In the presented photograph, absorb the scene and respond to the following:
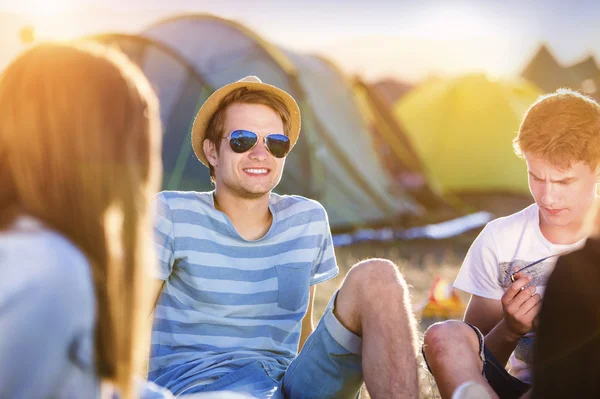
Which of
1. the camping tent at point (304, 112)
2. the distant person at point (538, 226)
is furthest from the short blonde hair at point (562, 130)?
the camping tent at point (304, 112)

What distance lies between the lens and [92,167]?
1.47 m

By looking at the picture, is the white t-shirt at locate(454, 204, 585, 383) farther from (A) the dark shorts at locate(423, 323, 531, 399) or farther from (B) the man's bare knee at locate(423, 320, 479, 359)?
(B) the man's bare knee at locate(423, 320, 479, 359)

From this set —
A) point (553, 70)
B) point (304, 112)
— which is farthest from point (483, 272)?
point (553, 70)

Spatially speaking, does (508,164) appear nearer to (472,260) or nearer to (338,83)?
(338,83)

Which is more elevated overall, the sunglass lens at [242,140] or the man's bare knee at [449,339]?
the sunglass lens at [242,140]

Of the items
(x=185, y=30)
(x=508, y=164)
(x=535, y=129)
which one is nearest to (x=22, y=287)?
(x=535, y=129)

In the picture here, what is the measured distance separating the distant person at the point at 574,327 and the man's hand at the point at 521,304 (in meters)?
0.84

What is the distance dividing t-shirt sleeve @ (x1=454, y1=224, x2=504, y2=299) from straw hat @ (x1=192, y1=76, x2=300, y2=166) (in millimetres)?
814

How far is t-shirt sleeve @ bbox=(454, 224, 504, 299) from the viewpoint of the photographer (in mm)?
2564

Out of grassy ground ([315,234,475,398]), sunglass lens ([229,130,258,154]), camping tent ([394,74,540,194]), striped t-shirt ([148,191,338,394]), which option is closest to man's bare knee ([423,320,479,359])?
striped t-shirt ([148,191,338,394])

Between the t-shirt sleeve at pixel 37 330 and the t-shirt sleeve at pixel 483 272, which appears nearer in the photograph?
the t-shirt sleeve at pixel 37 330

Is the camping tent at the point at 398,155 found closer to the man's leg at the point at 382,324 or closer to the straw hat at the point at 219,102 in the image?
the straw hat at the point at 219,102

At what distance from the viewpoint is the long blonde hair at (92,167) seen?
4.68ft

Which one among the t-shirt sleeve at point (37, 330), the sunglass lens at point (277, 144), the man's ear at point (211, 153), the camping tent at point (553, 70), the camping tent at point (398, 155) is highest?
the camping tent at point (553, 70)
